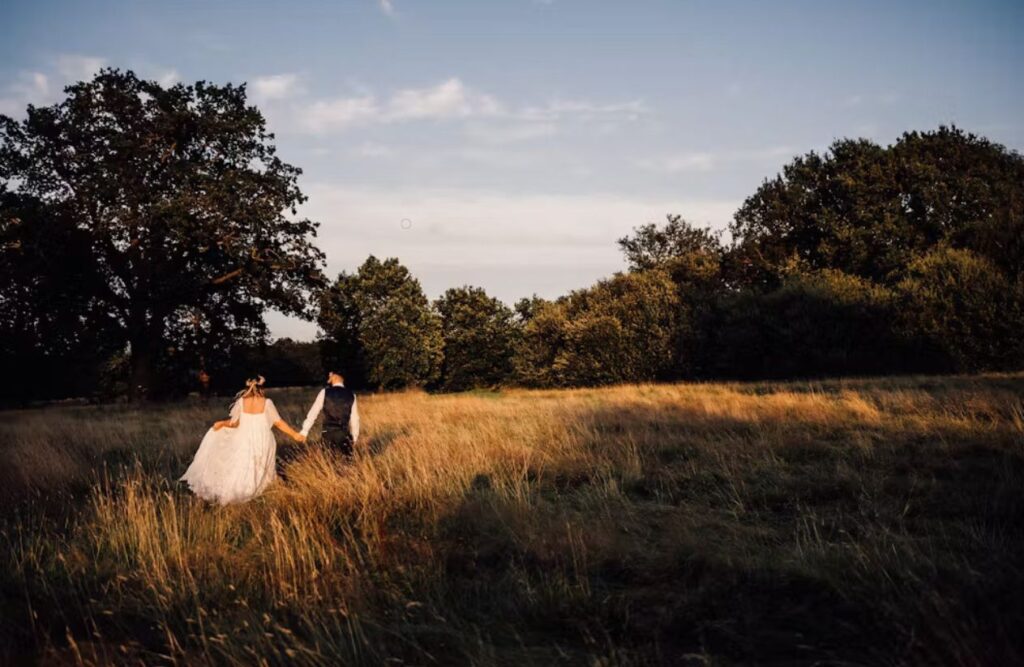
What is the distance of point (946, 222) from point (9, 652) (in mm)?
42368

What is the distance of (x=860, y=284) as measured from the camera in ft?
102

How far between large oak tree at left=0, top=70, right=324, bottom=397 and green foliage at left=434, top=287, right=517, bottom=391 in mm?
27852

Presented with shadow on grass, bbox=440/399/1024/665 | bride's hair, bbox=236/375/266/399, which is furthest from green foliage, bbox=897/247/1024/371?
bride's hair, bbox=236/375/266/399

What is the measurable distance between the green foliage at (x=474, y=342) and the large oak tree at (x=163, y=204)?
27.9 m

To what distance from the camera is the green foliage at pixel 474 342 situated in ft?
180

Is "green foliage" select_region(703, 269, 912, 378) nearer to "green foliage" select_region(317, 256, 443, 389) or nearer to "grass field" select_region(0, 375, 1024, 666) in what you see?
"grass field" select_region(0, 375, 1024, 666)

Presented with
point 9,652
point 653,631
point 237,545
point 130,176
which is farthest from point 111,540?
point 130,176

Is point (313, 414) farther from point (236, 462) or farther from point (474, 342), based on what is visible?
point (474, 342)

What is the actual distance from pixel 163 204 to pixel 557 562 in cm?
2301

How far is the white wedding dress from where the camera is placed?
7.95 meters

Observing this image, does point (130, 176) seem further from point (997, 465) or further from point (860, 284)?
point (860, 284)

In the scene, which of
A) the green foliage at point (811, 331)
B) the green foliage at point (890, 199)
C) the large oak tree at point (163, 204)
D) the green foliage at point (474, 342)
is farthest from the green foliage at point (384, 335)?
the green foliage at point (890, 199)

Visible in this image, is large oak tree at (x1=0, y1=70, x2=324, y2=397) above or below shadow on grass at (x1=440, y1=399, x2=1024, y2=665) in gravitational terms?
above

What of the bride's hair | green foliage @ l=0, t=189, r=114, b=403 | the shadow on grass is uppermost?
green foliage @ l=0, t=189, r=114, b=403
